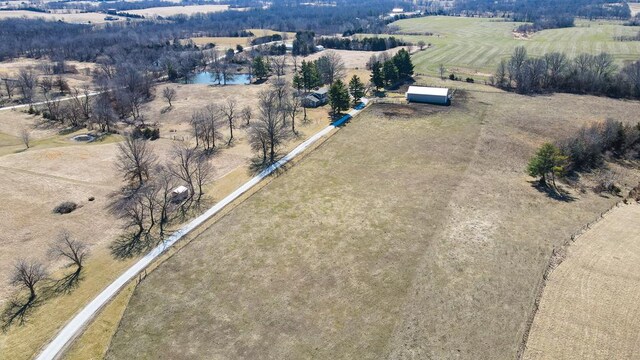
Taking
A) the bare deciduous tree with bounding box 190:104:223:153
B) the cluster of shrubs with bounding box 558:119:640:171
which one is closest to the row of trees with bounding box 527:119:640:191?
the cluster of shrubs with bounding box 558:119:640:171

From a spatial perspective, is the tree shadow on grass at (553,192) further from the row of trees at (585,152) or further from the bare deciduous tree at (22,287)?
the bare deciduous tree at (22,287)

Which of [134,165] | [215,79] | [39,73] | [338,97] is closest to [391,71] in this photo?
[338,97]

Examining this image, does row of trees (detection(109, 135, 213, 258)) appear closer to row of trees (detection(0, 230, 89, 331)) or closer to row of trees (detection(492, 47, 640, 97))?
row of trees (detection(0, 230, 89, 331))

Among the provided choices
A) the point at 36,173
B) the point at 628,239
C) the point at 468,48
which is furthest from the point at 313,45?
the point at 628,239

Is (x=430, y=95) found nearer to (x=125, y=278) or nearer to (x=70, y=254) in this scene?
(x=125, y=278)

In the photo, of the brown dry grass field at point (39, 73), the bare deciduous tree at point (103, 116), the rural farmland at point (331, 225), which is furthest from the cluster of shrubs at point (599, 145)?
the brown dry grass field at point (39, 73)

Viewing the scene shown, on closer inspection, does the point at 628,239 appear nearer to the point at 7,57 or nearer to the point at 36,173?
the point at 36,173
